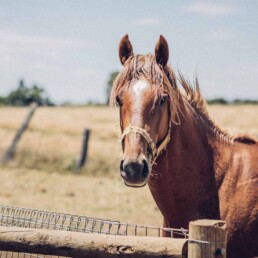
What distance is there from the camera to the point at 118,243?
3.32 meters

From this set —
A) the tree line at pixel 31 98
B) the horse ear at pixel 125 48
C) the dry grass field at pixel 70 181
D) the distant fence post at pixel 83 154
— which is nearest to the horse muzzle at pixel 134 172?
the horse ear at pixel 125 48

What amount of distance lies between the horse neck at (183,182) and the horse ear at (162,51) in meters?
0.49

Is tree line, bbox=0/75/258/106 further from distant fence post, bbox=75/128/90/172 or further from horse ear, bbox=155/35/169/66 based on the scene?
horse ear, bbox=155/35/169/66

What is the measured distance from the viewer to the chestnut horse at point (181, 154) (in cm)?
404

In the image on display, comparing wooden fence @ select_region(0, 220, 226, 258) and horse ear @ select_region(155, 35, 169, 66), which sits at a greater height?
horse ear @ select_region(155, 35, 169, 66)

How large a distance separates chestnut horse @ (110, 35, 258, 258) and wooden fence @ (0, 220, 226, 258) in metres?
0.73

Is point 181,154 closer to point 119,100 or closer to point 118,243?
point 119,100

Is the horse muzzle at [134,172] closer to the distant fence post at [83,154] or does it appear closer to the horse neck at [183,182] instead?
the horse neck at [183,182]

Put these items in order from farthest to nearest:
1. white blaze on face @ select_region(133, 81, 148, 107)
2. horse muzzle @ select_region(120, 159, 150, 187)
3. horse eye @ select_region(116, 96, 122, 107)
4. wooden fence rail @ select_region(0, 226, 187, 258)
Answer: horse eye @ select_region(116, 96, 122, 107), white blaze on face @ select_region(133, 81, 148, 107), horse muzzle @ select_region(120, 159, 150, 187), wooden fence rail @ select_region(0, 226, 187, 258)

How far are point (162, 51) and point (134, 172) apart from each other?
1.19 meters

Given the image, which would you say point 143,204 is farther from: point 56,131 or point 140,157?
point 56,131

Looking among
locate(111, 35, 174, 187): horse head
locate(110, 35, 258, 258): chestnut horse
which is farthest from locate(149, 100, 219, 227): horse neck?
locate(111, 35, 174, 187): horse head

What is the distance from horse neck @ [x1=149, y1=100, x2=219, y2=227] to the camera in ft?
14.0

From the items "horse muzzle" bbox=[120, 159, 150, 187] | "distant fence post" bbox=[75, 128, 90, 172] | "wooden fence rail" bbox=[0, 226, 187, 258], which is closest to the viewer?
"wooden fence rail" bbox=[0, 226, 187, 258]
